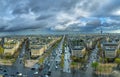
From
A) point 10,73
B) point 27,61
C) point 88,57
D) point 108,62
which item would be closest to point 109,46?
point 88,57

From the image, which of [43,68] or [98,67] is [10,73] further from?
[98,67]

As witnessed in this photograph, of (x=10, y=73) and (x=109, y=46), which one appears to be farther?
(x=109, y=46)

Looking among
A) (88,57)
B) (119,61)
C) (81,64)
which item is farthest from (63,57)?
(119,61)

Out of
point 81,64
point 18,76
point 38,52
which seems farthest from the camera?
point 38,52

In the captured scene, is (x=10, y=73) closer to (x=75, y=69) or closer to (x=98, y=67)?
(x=75, y=69)

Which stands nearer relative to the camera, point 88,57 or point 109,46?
point 88,57

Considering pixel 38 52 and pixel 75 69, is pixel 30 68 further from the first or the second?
pixel 38 52

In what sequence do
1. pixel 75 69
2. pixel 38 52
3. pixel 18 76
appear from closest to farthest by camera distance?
pixel 18 76
pixel 75 69
pixel 38 52

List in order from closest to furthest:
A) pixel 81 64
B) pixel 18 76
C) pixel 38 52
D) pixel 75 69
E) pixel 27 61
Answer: pixel 18 76 < pixel 75 69 < pixel 81 64 < pixel 27 61 < pixel 38 52

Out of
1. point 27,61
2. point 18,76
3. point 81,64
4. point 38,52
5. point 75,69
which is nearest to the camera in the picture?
point 18,76
